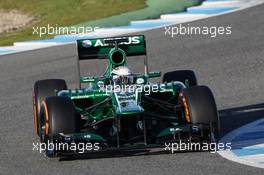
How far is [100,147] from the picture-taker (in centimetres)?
946

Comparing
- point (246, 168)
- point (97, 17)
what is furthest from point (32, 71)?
point (246, 168)

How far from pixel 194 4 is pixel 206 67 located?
706cm

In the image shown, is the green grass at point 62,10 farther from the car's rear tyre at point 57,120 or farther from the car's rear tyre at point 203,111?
the car's rear tyre at point 203,111

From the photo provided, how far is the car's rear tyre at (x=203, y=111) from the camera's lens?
9539mm

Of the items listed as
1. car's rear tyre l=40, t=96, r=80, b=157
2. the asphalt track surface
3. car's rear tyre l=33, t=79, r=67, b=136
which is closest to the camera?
the asphalt track surface

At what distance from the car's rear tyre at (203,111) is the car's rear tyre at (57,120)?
3.82ft

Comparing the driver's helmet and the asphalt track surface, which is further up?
the driver's helmet

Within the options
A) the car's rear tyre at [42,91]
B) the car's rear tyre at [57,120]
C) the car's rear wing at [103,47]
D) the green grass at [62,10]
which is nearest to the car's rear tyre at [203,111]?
the car's rear tyre at [57,120]

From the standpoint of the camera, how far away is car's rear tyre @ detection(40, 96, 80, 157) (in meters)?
9.48

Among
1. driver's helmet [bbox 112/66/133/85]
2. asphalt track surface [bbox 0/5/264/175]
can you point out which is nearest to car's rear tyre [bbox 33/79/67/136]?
asphalt track surface [bbox 0/5/264/175]

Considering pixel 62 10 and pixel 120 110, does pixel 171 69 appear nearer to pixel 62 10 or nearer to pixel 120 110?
pixel 120 110

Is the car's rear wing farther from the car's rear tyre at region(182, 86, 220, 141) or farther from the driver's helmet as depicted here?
the car's rear tyre at region(182, 86, 220, 141)

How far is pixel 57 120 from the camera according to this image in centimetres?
950

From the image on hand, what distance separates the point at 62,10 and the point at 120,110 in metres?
15.0
